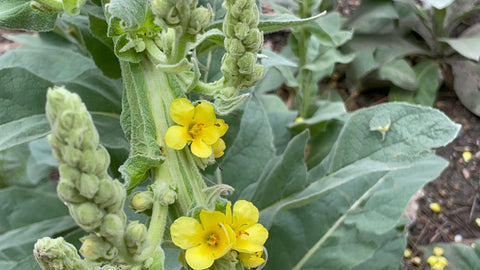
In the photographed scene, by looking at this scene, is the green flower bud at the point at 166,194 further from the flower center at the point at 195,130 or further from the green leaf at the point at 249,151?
the green leaf at the point at 249,151

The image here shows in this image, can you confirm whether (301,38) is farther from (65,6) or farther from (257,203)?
(65,6)

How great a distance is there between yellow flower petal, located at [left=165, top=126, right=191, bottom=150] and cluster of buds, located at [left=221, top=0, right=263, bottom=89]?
0.13 m

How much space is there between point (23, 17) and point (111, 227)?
0.66 m

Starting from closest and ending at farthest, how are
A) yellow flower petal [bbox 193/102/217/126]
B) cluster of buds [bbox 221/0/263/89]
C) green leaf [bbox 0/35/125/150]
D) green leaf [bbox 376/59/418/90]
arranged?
cluster of buds [bbox 221/0/263/89], yellow flower petal [bbox 193/102/217/126], green leaf [bbox 0/35/125/150], green leaf [bbox 376/59/418/90]

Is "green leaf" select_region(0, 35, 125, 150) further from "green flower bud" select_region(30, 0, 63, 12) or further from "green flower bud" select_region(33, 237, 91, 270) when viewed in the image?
"green flower bud" select_region(33, 237, 91, 270)

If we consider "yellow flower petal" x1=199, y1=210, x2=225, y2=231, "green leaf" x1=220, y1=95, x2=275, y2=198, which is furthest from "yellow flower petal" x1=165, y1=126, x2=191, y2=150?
"green leaf" x1=220, y1=95, x2=275, y2=198

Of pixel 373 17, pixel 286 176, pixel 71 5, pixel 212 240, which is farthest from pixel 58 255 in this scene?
pixel 373 17

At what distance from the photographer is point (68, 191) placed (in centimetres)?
62

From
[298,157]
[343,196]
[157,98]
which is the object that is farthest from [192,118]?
[343,196]

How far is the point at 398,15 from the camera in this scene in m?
2.48

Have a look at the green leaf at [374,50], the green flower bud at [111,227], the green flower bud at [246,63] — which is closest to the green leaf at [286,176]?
the green flower bud at [246,63]

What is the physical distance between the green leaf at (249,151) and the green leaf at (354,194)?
15 centimetres

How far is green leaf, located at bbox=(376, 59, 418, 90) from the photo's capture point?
233cm

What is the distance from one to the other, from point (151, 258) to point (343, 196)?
2.79ft
